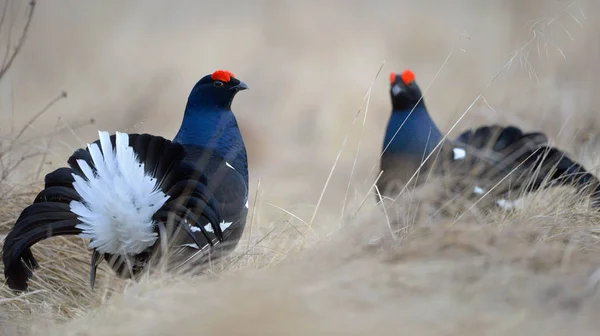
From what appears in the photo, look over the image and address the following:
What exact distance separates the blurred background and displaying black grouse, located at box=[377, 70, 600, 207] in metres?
1.53

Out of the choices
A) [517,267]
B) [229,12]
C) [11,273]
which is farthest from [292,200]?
[229,12]

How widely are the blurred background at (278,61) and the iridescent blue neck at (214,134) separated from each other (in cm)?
208

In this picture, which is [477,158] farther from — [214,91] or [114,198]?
[114,198]

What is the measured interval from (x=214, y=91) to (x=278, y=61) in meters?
3.97

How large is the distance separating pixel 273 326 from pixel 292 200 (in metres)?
2.89

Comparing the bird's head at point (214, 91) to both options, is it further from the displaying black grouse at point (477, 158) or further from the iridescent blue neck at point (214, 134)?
the displaying black grouse at point (477, 158)

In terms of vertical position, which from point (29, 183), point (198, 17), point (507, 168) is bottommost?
point (507, 168)

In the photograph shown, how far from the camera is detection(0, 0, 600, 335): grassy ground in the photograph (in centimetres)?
162

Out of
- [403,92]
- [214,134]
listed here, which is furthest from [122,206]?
[403,92]

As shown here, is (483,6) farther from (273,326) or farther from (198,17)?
(273,326)

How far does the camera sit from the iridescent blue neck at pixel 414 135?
3545 mm

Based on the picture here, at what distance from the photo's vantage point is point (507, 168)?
3.26m

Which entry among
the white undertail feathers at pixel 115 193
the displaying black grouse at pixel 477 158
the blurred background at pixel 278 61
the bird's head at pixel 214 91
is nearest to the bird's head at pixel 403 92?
the displaying black grouse at pixel 477 158

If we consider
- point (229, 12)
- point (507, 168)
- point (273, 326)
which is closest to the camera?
point (273, 326)
